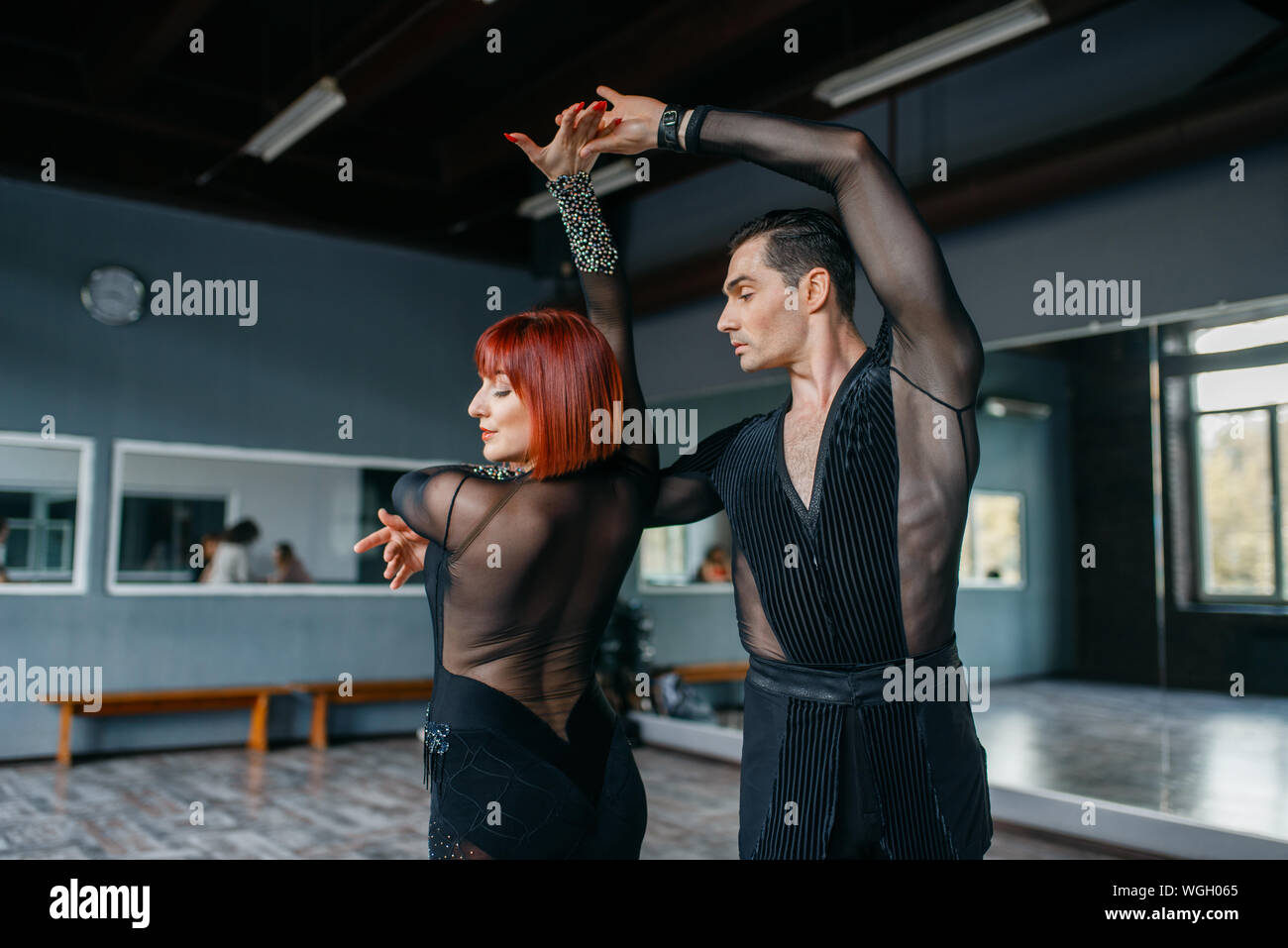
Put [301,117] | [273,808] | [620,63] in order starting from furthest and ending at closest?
[620,63], [301,117], [273,808]

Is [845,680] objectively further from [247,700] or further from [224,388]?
[224,388]

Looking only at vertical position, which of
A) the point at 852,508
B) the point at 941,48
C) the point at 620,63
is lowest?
the point at 852,508

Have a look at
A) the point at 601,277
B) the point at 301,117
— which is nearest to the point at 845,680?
the point at 601,277

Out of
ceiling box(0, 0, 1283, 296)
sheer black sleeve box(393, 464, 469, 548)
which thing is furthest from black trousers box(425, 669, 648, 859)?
ceiling box(0, 0, 1283, 296)

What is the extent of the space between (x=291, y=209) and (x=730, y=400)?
3.56 metres

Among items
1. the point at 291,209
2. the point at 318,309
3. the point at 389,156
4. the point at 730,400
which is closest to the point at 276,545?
the point at 318,309

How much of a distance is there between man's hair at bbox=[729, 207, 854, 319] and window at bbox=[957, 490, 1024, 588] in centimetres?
377

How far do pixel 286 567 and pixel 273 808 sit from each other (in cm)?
252

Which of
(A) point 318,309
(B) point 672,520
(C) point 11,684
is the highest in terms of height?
(A) point 318,309

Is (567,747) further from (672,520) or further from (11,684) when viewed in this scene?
(11,684)

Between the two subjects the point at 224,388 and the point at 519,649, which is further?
the point at 224,388

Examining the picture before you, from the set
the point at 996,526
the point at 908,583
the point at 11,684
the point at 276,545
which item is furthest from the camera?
the point at 276,545

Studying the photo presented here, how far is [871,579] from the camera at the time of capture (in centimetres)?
124
